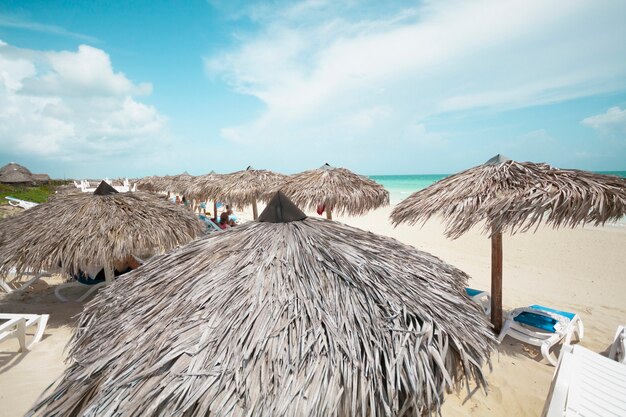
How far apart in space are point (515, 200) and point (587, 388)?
190 cm

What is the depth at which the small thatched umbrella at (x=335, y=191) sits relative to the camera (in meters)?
5.55

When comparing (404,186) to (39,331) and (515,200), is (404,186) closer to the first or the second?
(515,200)

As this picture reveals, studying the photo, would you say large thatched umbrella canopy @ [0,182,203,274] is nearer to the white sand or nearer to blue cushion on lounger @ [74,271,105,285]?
blue cushion on lounger @ [74,271,105,285]

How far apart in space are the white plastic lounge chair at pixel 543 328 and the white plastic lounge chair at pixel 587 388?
3.55ft

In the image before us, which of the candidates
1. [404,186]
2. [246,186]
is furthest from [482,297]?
[404,186]

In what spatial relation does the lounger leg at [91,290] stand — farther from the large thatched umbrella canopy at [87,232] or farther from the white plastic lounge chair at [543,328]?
the white plastic lounge chair at [543,328]

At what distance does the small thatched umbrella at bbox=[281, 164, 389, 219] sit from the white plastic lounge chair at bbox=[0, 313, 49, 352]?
4343mm

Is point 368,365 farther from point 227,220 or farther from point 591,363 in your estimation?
point 227,220

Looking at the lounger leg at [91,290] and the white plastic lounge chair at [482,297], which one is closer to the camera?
the white plastic lounge chair at [482,297]

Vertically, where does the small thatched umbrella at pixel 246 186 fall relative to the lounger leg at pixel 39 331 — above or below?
above

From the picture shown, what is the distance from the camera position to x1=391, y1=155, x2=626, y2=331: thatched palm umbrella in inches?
126

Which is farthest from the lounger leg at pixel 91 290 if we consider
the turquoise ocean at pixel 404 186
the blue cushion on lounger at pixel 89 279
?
the turquoise ocean at pixel 404 186

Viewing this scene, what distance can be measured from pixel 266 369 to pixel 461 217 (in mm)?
3125

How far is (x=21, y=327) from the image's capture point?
3541mm
